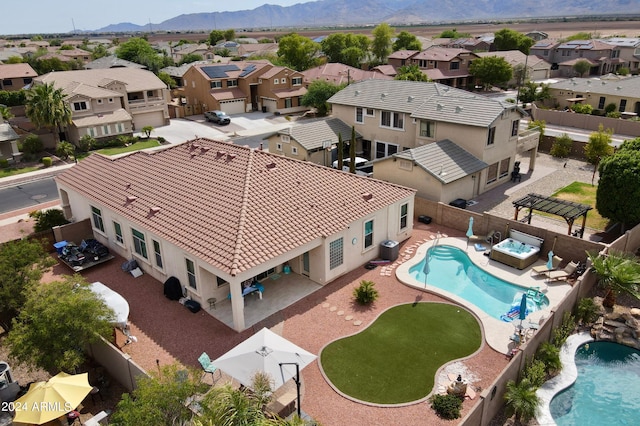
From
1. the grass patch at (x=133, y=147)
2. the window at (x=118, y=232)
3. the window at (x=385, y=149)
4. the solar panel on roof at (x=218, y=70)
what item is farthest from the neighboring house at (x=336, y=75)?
the window at (x=118, y=232)

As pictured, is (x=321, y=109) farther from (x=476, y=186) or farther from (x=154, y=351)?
(x=154, y=351)

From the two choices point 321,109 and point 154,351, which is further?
point 321,109

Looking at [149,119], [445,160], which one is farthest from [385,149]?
[149,119]

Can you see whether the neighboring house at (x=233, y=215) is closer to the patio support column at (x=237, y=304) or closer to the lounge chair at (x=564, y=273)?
the patio support column at (x=237, y=304)

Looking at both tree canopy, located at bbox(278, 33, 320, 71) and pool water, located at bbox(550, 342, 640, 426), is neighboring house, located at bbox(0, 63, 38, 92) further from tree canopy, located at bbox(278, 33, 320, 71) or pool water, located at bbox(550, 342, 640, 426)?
pool water, located at bbox(550, 342, 640, 426)

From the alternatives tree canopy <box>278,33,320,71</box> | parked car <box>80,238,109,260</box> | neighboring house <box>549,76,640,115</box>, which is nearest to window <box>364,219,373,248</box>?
parked car <box>80,238,109,260</box>

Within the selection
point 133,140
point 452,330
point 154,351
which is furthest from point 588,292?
point 133,140
